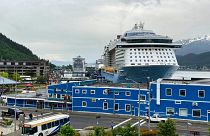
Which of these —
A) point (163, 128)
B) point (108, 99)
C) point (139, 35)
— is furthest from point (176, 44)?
point (163, 128)

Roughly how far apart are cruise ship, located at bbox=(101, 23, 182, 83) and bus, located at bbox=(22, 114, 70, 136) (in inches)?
1510

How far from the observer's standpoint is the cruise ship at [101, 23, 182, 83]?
7412 centimetres

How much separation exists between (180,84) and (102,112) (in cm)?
1175

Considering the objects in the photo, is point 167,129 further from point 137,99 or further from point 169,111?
point 137,99

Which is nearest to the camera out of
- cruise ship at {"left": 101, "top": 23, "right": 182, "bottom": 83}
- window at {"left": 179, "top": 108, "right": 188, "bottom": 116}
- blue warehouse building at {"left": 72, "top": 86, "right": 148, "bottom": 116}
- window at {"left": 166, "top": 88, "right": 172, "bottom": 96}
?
window at {"left": 179, "top": 108, "right": 188, "bottom": 116}

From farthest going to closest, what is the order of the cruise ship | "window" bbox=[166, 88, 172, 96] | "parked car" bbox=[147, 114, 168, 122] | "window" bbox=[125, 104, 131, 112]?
the cruise ship < "window" bbox=[125, 104, 131, 112] < "window" bbox=[166, 88, 172, 96] < "parked car" bbox=[147, 114, 168, 122]

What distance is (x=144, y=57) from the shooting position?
76.2 m

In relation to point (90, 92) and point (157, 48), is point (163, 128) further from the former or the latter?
point (157, 48)

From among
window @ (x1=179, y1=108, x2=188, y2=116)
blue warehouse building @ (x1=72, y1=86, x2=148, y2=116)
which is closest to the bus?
blue warehouse building @ (x1=72, y1=86, x2=148, y2=116)

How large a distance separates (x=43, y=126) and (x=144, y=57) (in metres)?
45.7

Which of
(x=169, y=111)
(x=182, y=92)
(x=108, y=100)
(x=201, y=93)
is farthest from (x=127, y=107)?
(x=201, y=93)

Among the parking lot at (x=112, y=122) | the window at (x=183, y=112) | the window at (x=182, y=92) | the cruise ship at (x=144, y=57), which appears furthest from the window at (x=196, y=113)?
the cruise ship at (x=144, y=57)

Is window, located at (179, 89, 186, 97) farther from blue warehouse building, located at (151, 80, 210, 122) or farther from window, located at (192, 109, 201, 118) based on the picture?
window, located at (192, 109, 201, 118)

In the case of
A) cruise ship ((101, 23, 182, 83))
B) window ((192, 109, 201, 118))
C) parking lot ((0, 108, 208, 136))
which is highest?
cruise ship ((101, 23, 182, 83))
